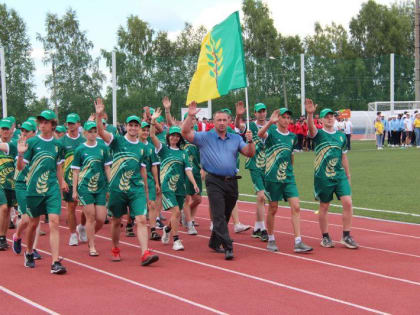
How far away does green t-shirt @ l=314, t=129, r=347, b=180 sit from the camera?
9.37 metres

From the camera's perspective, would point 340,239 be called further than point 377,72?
No

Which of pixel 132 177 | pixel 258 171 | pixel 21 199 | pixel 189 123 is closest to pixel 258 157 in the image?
pixel 258 171

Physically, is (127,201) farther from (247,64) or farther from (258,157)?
(247,64)

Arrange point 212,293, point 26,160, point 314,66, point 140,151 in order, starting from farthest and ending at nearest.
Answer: point 314,66, point 140,151, point 26,160, point 212,293

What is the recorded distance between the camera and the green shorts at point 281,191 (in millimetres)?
9219

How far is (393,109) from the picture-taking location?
43.8 meters

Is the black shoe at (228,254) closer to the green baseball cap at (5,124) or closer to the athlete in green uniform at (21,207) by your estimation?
the athlete in green uniform at (21,207)

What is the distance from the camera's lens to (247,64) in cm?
4497

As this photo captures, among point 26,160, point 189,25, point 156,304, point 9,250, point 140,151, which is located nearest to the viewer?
point 156,304

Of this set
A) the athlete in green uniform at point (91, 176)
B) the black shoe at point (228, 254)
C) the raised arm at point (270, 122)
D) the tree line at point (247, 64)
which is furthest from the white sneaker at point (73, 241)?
the tree line at point (247, 64)

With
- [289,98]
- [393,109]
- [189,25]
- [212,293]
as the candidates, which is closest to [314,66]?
[289,98]

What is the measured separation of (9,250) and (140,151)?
275 cm

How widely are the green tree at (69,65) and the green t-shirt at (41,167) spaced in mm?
36511

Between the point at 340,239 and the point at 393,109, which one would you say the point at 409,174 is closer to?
the point at 340,239
